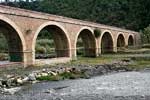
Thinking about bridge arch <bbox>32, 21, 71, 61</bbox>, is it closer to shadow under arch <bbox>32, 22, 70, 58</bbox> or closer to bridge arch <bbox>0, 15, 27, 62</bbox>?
shadow under arch <bbox>32, 22, 70, 58</bbox>

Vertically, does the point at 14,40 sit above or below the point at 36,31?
below

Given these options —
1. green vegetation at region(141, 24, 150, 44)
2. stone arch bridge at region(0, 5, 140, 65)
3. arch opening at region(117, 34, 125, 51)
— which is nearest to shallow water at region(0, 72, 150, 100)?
stone arch bridge at region(0, 5, 140, 65)

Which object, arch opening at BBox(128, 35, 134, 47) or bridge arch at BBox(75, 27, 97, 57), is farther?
arch opening at BBox(128, 35, 134, 47)

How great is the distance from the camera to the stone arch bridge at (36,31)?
2850cm

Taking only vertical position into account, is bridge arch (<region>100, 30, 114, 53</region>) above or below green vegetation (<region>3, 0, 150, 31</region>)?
below

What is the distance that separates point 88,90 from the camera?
18719mm

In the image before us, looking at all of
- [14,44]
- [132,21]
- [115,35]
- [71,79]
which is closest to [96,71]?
[71,79]

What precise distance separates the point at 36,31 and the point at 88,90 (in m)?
14.1

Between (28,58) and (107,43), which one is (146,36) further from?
(28,58)

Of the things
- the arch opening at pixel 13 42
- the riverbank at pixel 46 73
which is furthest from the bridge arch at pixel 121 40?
the arch opening at pixel 13 42

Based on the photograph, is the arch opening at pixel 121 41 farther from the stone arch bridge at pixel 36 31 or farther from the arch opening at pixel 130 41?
the stone arch bridge at pixel 36 31

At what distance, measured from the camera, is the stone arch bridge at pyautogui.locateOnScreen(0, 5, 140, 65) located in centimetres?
2850

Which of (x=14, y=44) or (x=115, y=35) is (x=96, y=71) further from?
(x=115, y=35)

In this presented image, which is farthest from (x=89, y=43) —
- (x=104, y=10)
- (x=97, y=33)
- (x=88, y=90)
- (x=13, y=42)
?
(x=104, y=10)
